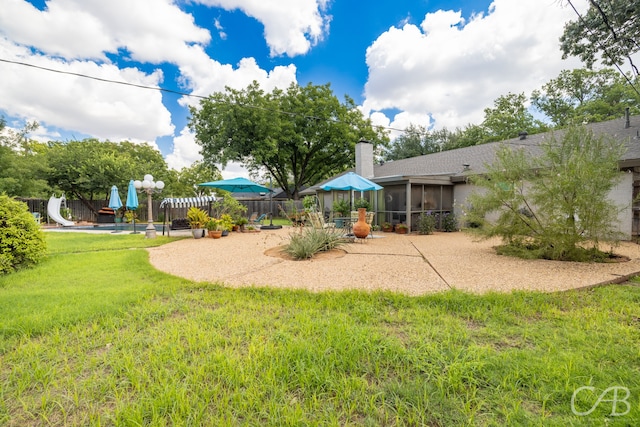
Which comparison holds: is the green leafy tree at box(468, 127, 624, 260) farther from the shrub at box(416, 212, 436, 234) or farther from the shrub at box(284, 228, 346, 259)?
the shrub at box(416, 212, 436, 234)

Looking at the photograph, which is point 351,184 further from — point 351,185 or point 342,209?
point 342,209

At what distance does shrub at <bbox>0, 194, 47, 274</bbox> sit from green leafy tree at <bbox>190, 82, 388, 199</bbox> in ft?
44.5

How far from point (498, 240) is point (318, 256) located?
239 inches

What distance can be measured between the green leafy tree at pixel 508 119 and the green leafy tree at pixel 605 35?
12969mm

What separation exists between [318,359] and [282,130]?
65.2 ft

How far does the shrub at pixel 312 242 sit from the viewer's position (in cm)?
614

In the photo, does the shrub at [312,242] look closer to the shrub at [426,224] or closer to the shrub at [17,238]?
the shrub at [426,224]

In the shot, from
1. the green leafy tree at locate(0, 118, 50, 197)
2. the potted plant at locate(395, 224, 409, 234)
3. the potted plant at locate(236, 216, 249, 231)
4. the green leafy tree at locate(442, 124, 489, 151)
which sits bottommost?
the potted plant at locate(395, 224, 409, 234)

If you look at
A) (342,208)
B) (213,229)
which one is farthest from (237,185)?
(342,208)

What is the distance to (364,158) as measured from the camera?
1571cm

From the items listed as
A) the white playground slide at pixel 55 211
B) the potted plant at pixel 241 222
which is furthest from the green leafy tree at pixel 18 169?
the potted plant at pixel 241 222

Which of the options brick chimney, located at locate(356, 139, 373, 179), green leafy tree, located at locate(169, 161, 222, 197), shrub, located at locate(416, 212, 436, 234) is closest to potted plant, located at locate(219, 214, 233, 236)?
shrub, located at locate(416, 212, 436, 234)

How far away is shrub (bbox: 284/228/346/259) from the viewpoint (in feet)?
20.1

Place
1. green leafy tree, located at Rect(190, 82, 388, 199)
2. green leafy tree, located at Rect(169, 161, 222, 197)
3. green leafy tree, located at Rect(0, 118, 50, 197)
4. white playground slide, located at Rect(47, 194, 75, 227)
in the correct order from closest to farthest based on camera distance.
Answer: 1. white playground slide, located at Rect(47, 194, 75, 227)
2. green leafy tree, located at Rect(0, 118, 50, 197)
3. green leafy tree, located at Rect(190, 82, 388, 199)
4. green leafy tree, located at Rect(169, 161, 222, 197)
